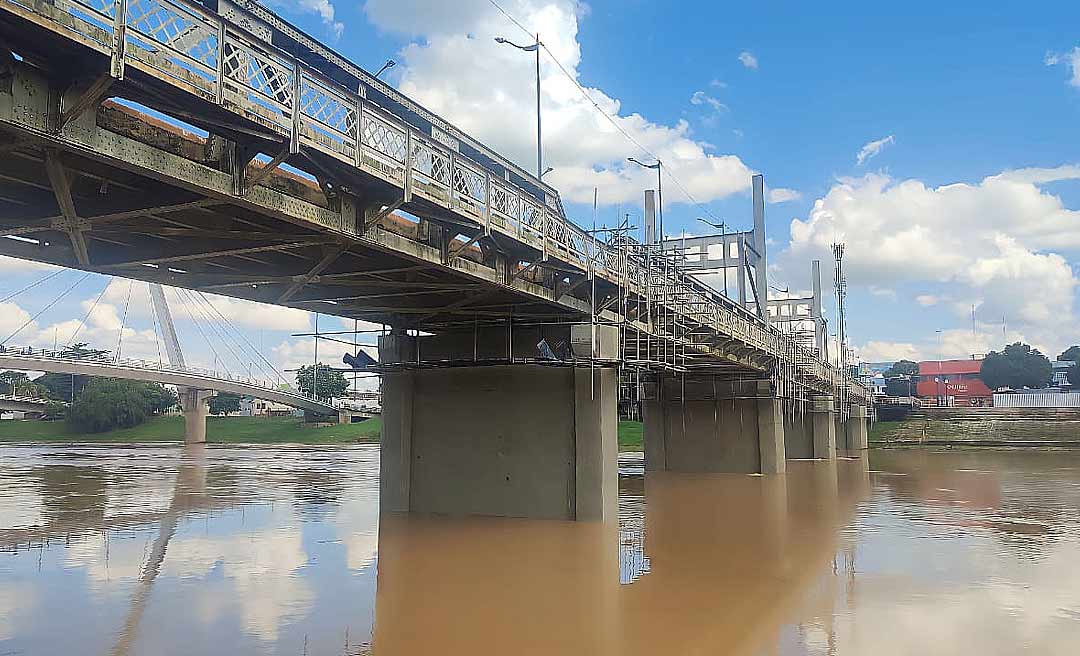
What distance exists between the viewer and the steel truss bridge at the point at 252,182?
9219 mm

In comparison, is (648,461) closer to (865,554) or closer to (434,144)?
(865,554)

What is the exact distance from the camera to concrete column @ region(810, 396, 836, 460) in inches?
2432

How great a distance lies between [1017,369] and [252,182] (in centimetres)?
14007

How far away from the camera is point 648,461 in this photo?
158 feet

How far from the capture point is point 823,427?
6309 centimetres

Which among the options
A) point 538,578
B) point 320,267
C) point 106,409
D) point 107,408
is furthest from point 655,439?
point 106,409

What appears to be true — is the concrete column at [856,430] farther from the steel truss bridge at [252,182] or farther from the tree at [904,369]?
the tree at [904,369]

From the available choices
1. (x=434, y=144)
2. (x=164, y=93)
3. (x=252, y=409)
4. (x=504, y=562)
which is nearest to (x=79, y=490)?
(x=504, y=562)

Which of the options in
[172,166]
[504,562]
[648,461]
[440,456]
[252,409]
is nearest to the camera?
[172,166]

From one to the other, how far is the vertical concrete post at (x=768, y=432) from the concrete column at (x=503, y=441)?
73.4ft

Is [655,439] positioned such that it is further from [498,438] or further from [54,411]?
[54,411]

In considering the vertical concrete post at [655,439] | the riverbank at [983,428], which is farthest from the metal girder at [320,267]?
the riverbank at [983,428]

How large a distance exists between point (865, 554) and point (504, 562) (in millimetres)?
8529

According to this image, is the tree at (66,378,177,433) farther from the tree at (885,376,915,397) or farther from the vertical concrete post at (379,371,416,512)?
the tree at (885,376,915,397)
